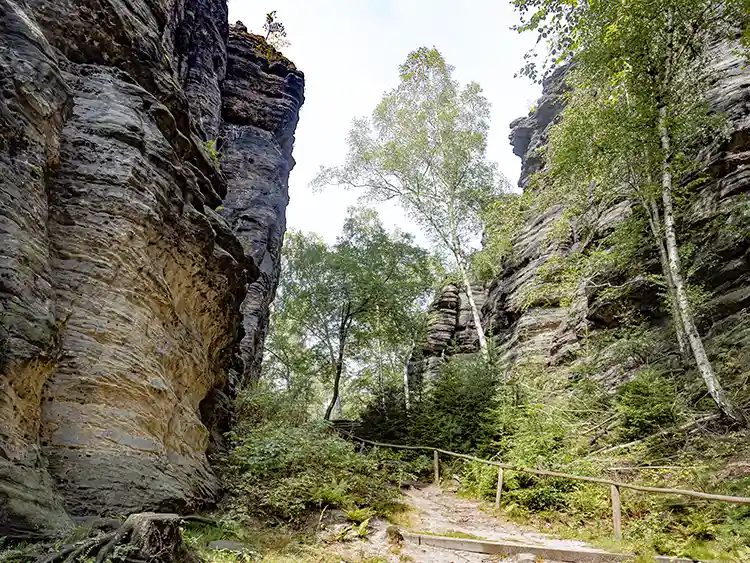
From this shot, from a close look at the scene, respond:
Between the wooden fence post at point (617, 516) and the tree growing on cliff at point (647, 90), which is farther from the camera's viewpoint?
the tree growing on cliff at point (647, 90)

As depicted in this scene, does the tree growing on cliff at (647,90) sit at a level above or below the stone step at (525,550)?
above

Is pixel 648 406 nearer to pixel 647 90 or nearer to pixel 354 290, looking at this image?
pixel 647 90

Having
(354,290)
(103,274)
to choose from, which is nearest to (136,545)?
(103,274)

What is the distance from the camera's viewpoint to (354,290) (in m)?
21.0

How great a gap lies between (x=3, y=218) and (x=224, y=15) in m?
15.0

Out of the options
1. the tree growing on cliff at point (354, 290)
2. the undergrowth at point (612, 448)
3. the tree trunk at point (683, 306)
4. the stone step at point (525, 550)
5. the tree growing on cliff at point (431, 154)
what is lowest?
the stone step at point (525, 550)

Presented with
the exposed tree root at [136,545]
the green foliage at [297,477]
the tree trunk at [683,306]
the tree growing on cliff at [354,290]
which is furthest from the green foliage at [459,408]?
the exposed tree root at [136,545]

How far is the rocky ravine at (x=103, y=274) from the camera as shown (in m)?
3.88

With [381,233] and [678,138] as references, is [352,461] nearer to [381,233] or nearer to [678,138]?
[678,138]

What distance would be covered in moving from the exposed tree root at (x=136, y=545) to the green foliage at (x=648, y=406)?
8.74m

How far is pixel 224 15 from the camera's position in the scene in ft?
51.8

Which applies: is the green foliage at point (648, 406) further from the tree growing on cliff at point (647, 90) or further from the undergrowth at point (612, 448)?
the tree growing on cliff at point (647, 90)

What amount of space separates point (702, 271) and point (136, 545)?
1163 centimetres

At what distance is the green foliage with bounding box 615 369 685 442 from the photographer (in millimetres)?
8594
